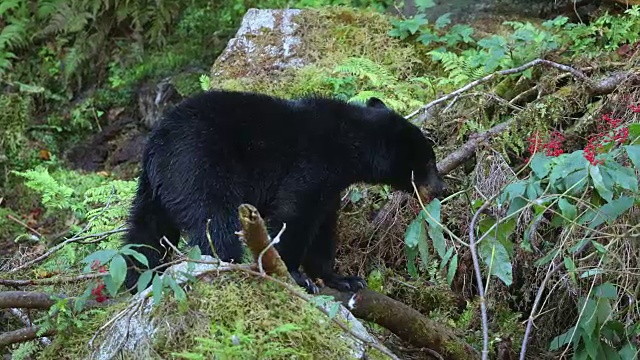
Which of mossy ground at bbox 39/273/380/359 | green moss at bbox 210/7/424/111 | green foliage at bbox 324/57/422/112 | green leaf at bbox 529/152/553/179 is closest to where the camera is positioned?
mossy ground at bbox 39/273/380/359

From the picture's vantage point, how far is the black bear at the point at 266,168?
473 cm

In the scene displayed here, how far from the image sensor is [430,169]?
5.44 meters

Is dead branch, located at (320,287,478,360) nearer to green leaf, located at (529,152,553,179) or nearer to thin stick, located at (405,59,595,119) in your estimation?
green leaf, located at (529,152,553,179)

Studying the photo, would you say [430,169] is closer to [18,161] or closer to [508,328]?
[508,328]

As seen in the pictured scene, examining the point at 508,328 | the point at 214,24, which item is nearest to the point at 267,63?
the point at 214,24

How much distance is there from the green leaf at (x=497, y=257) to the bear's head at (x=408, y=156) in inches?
45.9

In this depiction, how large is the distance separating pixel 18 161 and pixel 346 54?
3789 mm

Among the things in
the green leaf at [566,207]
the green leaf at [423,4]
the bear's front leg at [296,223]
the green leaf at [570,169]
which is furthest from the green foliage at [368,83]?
the green leaf at [566,207]

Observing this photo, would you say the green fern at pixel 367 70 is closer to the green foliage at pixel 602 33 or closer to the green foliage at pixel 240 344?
the green foliage at pixel 602 33

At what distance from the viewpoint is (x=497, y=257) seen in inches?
162

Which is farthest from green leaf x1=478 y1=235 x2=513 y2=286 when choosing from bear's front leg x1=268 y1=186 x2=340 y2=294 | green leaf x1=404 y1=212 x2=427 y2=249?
bear's front leg x1=268 y1=186 x2=340 y2=294

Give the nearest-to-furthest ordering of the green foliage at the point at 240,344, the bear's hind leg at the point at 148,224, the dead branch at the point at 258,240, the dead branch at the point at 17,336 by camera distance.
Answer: the green foliage at the point at 240,344 → the dead branch at the point at 258,240 → the dead branch at the point at 17,336 → the bear's hind leg at the point at 148,224

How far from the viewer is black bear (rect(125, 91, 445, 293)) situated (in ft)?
15.5

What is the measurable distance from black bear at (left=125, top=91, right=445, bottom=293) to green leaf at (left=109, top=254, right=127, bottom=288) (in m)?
1.46
